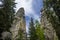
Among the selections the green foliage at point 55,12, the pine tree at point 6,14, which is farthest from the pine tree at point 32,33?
the green foliage at point 55,12

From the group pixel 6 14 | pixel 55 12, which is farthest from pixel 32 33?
pixel 55 12

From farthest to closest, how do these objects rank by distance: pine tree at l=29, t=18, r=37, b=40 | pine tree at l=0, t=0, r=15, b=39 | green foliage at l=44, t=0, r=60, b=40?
pine tree at l=29, t=18, r=37, b=40 < pine tree at l=0, t=0, r=15, b=39 < green foliage at l=44, t=0, r=60, b=40

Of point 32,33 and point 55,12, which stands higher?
point 32,33

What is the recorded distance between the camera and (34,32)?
65.7 metres

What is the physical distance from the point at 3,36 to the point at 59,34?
24.9 ft

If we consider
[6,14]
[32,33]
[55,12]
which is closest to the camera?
[55,12]

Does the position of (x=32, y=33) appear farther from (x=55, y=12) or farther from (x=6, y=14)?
(x=55, y=12)

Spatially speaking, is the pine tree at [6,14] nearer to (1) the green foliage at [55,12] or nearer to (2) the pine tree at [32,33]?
(1) the green foliage at [55,12]

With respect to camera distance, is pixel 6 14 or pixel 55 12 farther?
pixel 6 14

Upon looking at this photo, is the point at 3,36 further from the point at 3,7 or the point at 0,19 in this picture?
the point at 3,7

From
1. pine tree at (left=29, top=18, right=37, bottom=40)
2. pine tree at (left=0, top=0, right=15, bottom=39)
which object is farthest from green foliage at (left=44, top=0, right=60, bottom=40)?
pine tree at (left=29, top=18, right=37, bottom=40)

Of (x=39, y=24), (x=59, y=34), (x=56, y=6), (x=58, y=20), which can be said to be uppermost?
(x=39, y=24)

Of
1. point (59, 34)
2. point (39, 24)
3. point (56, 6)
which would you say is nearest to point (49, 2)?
point (56, 6)

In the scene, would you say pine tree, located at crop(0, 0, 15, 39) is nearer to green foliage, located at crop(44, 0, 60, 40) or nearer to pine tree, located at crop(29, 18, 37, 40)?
green foliage, located at crop(44, 0, 60, 40)
